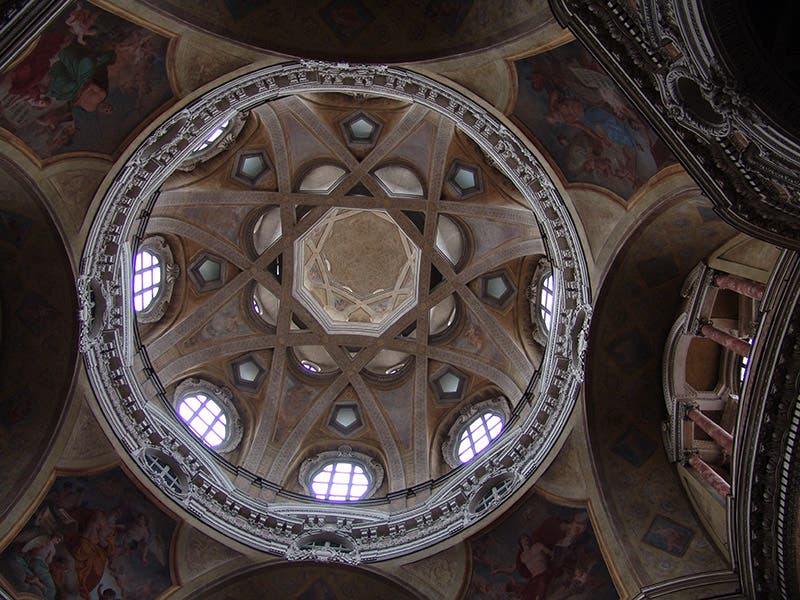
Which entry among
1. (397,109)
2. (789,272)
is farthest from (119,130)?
(789,272)

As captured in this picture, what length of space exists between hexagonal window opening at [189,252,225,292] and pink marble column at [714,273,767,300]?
16.0 m

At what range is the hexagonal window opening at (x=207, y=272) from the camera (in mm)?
24688

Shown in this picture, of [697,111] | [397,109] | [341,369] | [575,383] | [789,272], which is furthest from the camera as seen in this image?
[341,369]

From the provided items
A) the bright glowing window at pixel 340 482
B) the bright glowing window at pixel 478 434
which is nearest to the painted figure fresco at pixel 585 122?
the bright glowing window at pixel 478 434

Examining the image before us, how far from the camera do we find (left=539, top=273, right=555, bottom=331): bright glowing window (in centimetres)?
2233

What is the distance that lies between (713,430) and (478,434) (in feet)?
30.6

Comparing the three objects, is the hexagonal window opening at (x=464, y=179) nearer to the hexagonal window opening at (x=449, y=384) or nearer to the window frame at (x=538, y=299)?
the window frame at (x=538, y=299)

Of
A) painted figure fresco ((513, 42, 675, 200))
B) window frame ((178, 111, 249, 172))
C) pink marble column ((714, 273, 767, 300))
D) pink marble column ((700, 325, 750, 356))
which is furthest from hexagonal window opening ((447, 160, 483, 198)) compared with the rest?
pink marble column ((700, 325, 750, 356))

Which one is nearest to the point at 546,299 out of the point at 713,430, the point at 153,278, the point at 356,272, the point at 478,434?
the point at 478,434

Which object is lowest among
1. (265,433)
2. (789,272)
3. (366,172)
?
(789,272)

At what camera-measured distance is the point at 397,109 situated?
23172 millimetres

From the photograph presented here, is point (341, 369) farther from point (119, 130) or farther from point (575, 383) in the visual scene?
point (119, 130)

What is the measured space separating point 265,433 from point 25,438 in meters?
8.63

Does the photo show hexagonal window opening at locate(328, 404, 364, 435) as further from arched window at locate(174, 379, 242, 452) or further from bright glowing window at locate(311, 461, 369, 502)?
arched window at locate(174, 379, 242, 452)
